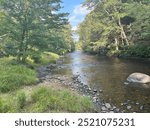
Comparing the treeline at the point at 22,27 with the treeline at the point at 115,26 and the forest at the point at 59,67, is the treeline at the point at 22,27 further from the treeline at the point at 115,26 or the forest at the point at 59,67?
the treeline at the point at 115,26

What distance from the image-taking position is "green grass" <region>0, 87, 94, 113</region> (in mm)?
7570

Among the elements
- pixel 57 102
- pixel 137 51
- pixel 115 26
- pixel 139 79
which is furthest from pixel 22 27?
pixel 115 26

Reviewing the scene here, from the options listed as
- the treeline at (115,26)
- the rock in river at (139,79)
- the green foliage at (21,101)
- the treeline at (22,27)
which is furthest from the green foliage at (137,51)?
the green foliage at (21,101)

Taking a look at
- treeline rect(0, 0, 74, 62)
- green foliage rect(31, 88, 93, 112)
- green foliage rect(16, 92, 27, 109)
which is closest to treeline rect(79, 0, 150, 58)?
treeline rect(0, 0, 74, 62)

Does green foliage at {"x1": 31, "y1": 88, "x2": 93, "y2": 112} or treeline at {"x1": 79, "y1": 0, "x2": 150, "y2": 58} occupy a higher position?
treeline at {"x1": 79, "y1": 0, "x2": 150, "y2": 58}

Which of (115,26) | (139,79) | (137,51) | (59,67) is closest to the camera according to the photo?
(139,79)

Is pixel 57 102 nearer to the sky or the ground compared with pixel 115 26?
nearer to the ground

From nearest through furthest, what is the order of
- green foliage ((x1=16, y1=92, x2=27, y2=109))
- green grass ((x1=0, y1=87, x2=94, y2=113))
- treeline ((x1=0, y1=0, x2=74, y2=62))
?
green grass ((x1=0, y1=87, x2=94, y2=113)), green foliage ((x1=16, y1=92, x2=27, y2=109)), treeline ((x1=0, y1=0, x2=74, y2=62))

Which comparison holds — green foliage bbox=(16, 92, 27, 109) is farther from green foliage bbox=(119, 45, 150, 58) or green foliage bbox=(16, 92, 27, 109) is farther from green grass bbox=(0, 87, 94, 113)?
green foliage bbox=(119, 45, 150, 58)

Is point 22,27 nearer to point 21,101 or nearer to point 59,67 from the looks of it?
point 59,67

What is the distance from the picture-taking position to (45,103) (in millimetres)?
7766

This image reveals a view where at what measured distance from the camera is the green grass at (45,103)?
24.8 feet

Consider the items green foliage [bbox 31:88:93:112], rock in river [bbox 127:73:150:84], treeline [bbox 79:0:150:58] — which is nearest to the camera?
green foliage [bbox 31:88:93:112]

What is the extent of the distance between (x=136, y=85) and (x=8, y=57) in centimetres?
1062
